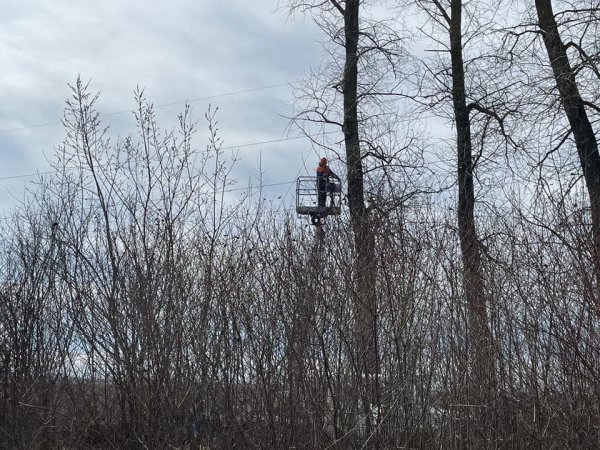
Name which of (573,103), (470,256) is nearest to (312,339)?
(470,256)

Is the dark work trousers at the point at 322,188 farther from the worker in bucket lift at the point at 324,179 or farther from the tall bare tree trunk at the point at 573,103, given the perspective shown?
the tall bare tree trunk at the point at 573,103

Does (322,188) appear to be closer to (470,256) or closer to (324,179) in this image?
(324,179)

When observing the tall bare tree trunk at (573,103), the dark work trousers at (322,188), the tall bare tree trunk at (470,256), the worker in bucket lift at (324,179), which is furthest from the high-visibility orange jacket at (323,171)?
the tall bare tree trunk at (573,103)

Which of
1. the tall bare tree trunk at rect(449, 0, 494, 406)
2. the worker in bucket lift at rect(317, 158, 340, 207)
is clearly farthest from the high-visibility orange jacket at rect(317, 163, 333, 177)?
the tall bare tree trunk at rect(449, 0, 494, 406)

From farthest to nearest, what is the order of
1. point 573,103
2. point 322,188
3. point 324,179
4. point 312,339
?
1. point 322,188
2. point 324,179
3. point 573,103
4. point 312,339

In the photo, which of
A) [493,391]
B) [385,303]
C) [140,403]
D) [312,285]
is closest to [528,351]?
[493,391]

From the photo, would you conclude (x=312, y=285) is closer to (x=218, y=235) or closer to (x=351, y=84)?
(x=218, y=235)

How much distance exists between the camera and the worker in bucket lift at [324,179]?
12.3 meters

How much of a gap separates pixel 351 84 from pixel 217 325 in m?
7.98

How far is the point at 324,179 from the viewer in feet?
42.2

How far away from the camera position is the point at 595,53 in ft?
40.4

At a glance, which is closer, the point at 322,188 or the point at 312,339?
the point at 312,339

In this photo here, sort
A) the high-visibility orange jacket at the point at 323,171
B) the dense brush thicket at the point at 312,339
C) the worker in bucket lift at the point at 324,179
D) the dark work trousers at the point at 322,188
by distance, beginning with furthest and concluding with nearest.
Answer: the high-visibility orange jacket at the point at 323,171 → the worker in bucket lift at the point at 324,179 → the dark work trousers at the point at 322,188 → the dense brush thicket at the point at 312,339

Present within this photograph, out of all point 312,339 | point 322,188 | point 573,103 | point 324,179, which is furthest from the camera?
point 322,188
